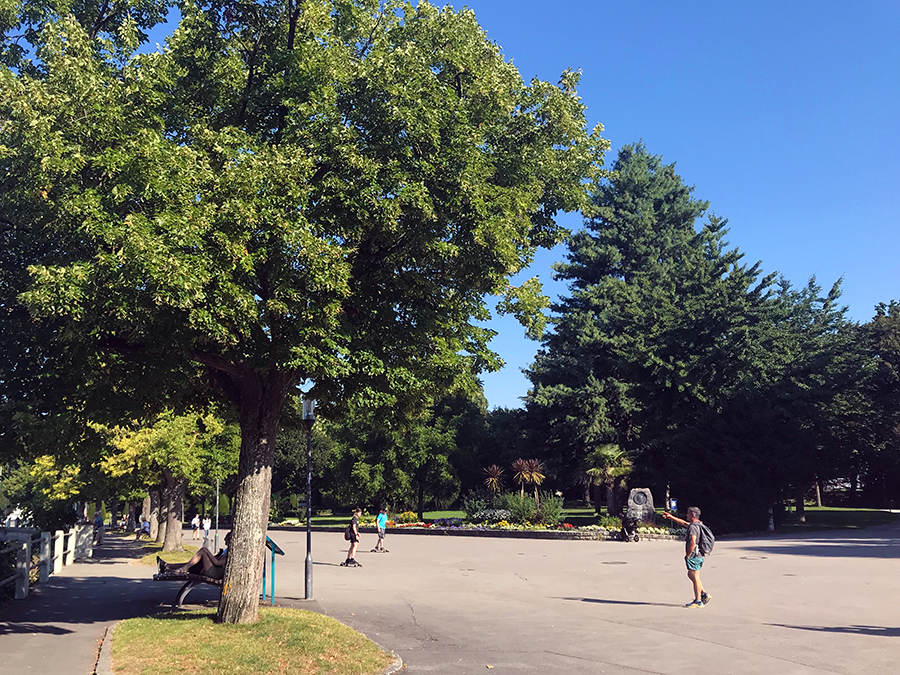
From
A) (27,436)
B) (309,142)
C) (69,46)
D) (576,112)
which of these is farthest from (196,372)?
(576,112)

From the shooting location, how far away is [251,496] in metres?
10.9

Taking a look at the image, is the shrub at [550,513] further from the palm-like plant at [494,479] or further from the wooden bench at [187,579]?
the wooden bench at [187,579]

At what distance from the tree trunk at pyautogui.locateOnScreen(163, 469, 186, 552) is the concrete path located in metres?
7.11

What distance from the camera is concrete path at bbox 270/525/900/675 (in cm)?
915

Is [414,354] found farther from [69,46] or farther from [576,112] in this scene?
[69,46]

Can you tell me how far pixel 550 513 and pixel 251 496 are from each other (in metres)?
29.7

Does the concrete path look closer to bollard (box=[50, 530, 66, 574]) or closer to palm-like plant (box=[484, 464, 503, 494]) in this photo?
bollard (box=[50, 530, 66, 574])

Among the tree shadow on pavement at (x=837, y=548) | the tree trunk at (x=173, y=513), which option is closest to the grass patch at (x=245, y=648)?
the tree shadow on pavement at (x=837, y=548)

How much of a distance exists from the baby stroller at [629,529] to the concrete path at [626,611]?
24.8 feet

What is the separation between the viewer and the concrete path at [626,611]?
9148 mm

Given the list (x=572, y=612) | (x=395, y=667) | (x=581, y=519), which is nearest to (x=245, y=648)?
(x=395, y=667)

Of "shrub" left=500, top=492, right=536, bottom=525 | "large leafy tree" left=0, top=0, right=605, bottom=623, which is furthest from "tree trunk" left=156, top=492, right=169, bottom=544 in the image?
"large leafy tree" left=0, top=0, right=605, bottom=623

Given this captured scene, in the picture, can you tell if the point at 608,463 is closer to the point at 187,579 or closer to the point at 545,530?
the point at 545,530

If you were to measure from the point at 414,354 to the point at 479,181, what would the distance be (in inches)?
110
